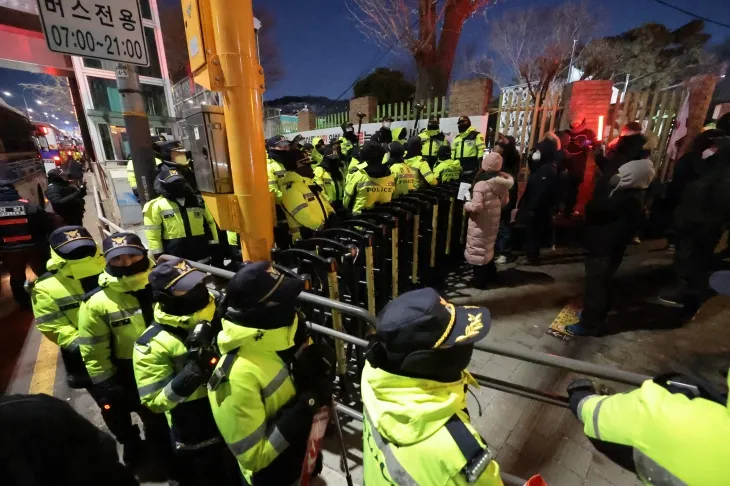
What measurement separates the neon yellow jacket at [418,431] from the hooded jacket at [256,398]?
0.63 metres

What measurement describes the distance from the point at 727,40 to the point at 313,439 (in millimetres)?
41554

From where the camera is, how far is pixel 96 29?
321cm

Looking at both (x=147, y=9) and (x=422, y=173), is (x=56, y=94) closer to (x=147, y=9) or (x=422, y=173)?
(x=147, y=9)

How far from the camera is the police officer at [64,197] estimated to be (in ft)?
23.1

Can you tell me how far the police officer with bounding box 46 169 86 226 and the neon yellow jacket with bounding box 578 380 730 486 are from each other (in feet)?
30.7

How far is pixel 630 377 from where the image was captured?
1400mm

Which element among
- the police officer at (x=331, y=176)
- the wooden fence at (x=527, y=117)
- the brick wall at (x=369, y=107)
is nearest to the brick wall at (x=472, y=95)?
the wooden fence at (x=527, y=117)

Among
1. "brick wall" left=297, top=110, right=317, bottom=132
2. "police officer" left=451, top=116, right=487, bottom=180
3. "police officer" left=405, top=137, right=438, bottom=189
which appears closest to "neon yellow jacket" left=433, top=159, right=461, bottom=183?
"police officer" left=451, top=116, right=487, bottom=180

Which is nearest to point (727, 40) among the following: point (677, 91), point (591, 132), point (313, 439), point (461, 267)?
point (677, 91)

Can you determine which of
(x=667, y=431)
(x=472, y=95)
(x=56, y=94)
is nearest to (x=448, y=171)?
(x=472, y=95)

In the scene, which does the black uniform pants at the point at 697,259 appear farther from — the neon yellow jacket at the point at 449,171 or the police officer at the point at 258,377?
the police officer at the point at 258,377

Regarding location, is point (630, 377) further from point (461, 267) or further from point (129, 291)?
point (461, 267)

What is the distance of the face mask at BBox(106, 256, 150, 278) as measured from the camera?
2.27 m

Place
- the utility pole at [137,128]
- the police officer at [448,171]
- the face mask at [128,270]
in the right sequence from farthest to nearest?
the police officer at [448,171], the utility pole at [137,128], the face mask at [128,270]
